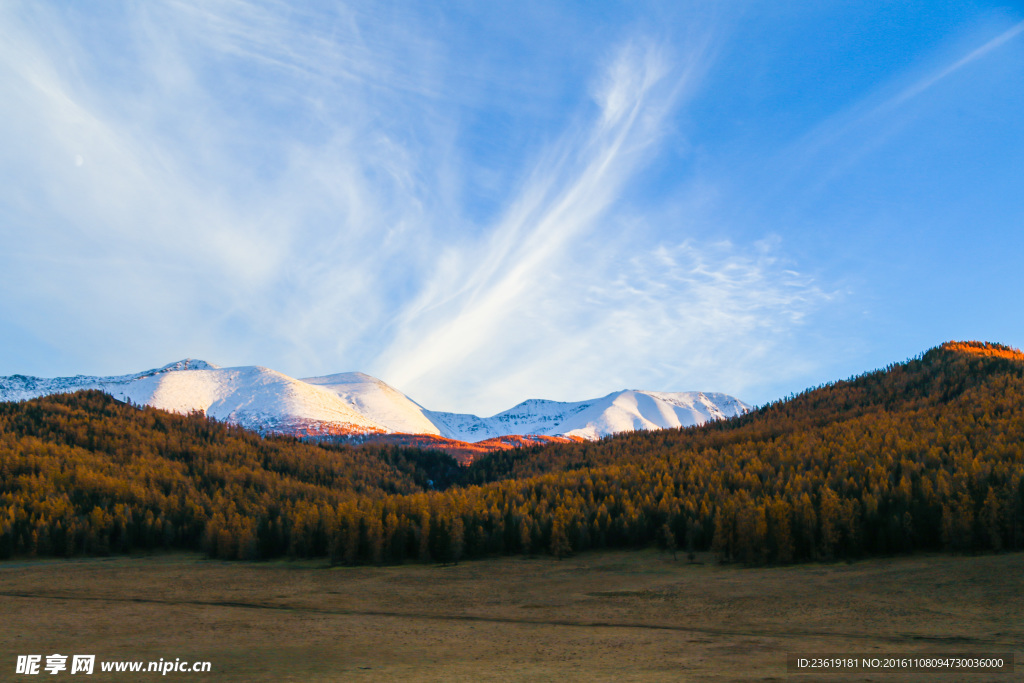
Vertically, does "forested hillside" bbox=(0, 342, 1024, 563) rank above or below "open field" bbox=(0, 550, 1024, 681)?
above

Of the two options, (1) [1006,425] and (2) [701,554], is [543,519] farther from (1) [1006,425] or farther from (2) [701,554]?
(1) [1006,425]

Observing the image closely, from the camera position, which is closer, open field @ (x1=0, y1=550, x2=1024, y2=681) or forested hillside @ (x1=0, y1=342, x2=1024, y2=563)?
open field @ (x1=0, y1=550, x2=1024, y2=681)

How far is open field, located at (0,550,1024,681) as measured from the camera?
39062mm

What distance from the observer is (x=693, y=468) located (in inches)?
6147

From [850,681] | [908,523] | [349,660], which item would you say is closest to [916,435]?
[908,523]

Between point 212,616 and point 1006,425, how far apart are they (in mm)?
153705

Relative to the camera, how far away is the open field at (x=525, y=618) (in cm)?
3906

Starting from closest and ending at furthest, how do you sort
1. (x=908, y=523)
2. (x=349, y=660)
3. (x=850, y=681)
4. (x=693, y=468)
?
(x=850, y=681) → (x=349, y=660) → (x=908, y=523) → (x=693, y=468)

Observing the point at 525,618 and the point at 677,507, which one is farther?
the point at 677,507

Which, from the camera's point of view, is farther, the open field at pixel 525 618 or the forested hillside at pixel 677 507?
the forested hillside at pixel 677 507

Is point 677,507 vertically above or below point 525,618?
above

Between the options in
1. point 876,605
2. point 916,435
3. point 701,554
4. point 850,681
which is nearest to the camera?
point 850,681

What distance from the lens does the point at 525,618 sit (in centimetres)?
6494

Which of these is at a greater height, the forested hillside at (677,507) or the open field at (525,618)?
the forested hillside at (677,507)
